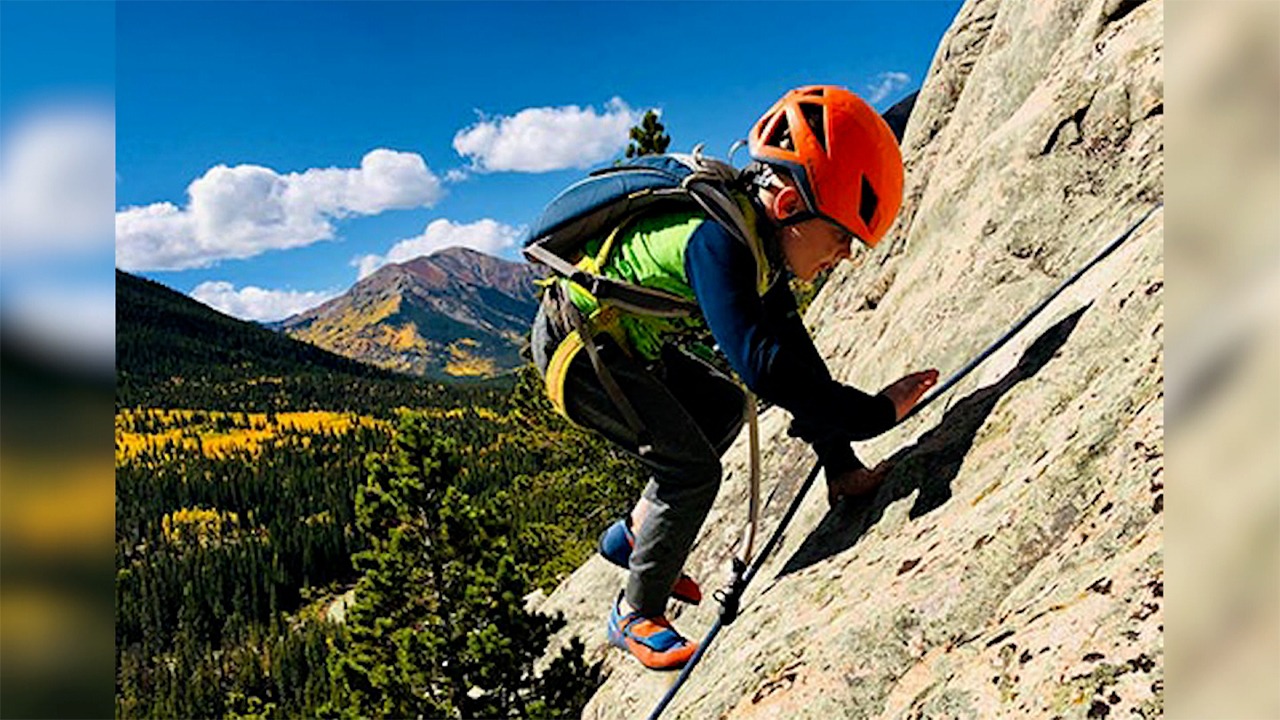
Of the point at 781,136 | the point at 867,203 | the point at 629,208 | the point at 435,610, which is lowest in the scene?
the point at 435,610

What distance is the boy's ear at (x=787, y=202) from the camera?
4.73m

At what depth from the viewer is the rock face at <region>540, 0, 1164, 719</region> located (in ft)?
9.66

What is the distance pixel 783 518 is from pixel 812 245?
85.9 inches

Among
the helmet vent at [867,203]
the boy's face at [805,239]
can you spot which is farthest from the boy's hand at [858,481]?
the helmet vent at [867,203]

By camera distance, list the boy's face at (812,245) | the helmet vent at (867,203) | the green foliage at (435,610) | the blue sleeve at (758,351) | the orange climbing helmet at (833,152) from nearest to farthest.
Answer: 1. the blue sleeve at (758,351)
2. the orange climbing helmet at (833,152)
3. the helmet vent at (867,203)
4. the boy's face at (812,245)
5. the green foliage at (435,610)

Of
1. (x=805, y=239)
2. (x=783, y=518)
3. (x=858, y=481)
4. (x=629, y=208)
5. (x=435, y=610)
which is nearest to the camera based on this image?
(x=805, y=239)

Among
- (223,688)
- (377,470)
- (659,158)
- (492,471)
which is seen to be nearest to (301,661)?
(223,688)

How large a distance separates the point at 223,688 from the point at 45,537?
14405 centimetres

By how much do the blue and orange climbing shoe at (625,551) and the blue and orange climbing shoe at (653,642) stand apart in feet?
2.03

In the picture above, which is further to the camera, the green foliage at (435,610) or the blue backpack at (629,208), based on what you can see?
the green foliage at (435,610)

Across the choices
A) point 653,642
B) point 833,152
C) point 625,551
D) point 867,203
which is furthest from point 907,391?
point 625,551

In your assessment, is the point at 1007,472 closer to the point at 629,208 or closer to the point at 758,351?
the point at 758,351

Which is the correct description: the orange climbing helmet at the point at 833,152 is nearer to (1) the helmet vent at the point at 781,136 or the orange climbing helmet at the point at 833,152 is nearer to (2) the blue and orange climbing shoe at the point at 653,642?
(1) the helmet vent at the point at 781,136

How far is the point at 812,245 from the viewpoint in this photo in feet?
16.1
